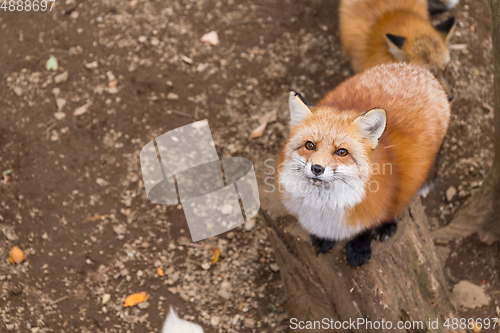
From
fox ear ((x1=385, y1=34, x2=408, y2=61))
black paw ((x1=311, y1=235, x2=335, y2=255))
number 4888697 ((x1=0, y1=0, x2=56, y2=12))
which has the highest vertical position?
fox ear ((x1=385, y1=34, x2=408, y2=61))

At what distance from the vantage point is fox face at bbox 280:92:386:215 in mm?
2006

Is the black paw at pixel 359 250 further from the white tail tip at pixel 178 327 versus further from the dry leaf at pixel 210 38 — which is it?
the dry leaf at pixel 210 38

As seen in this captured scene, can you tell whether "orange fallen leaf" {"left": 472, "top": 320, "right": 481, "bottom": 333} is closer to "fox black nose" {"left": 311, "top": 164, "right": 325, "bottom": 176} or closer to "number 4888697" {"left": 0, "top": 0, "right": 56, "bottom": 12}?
"fox black nose" {"left": 311, "top": 164, "right": 325, "bottom": 176}

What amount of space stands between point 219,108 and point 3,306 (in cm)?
270

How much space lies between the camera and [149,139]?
4094 millimetres

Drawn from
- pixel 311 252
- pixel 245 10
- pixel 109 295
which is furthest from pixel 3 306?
pixel 245 10

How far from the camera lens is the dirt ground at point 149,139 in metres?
3.35

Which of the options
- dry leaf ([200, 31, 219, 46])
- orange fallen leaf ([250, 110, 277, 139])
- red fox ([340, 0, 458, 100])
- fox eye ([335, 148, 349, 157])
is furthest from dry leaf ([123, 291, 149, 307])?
red fox ([340, 0, 458, 100])

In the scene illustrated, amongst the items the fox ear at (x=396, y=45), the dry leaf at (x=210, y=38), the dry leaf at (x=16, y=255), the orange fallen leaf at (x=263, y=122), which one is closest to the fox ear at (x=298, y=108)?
the orange fallen leaf at (x=263, y=122)

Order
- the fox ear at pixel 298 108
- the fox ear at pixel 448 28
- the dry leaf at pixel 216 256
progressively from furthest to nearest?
the fox ear at pixel 448 28 < the dry leaf at pixel 216 256 < the fox ear at pixel 298 108

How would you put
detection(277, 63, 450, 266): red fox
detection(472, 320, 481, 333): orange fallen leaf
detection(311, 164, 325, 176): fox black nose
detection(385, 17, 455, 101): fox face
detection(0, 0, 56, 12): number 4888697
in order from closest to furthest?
detection(311, 164, 325, 176): fox black nose < detection(277, 63, 450, 266): red fox < detection(472, 320, 481, 333): orange fallen leaf < detection(385, 17, 455, 101): fox face < detection(0, 0, 56, 12): number 4888697

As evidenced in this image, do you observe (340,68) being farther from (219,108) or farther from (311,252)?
(311,252)

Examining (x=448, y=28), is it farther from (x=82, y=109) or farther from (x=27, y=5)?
(x=27, y=5)

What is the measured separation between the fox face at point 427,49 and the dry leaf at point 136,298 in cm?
334
